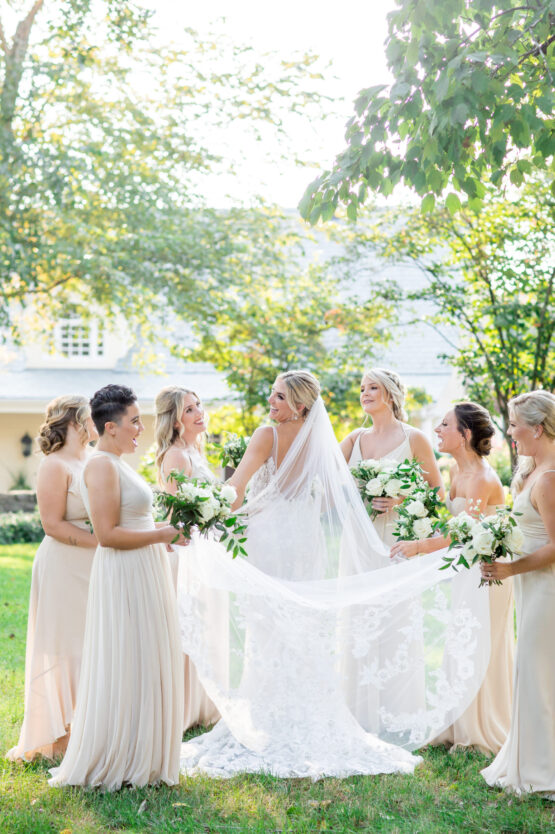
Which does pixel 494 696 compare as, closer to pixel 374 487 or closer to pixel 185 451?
pixel 374 487

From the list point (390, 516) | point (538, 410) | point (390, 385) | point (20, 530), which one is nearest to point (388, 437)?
point (390, 385)

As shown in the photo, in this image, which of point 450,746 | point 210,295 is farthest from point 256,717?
point 210,295

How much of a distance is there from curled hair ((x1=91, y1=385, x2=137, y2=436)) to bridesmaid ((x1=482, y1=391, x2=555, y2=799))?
2252 millimetres

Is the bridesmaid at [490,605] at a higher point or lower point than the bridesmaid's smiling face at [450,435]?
lower

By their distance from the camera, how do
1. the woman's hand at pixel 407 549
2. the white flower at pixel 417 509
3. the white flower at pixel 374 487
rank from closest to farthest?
1. the white flower at pixel 417 509
2. the woman's hand at pixel 407 549
3. the white flower at pixel 374 487

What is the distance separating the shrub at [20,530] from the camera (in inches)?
681

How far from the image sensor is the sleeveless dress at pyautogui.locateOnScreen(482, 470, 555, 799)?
5.12 meters

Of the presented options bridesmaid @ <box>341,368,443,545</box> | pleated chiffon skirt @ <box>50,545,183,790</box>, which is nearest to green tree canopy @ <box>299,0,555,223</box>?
bridesmaid @ <box>341,368,443,545</box>

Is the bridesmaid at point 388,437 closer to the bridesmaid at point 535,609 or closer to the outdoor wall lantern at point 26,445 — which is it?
the bridesmaid at point 535,609

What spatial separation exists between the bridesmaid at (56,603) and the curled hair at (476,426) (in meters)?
2.64

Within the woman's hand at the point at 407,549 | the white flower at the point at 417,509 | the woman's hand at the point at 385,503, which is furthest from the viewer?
the woman's hand at the point at 385,503

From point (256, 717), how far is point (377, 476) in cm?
181

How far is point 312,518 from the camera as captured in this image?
6.15 meters

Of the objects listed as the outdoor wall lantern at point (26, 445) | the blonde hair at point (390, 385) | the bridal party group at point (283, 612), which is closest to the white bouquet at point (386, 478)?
the bridal party group at point (283, 612)
